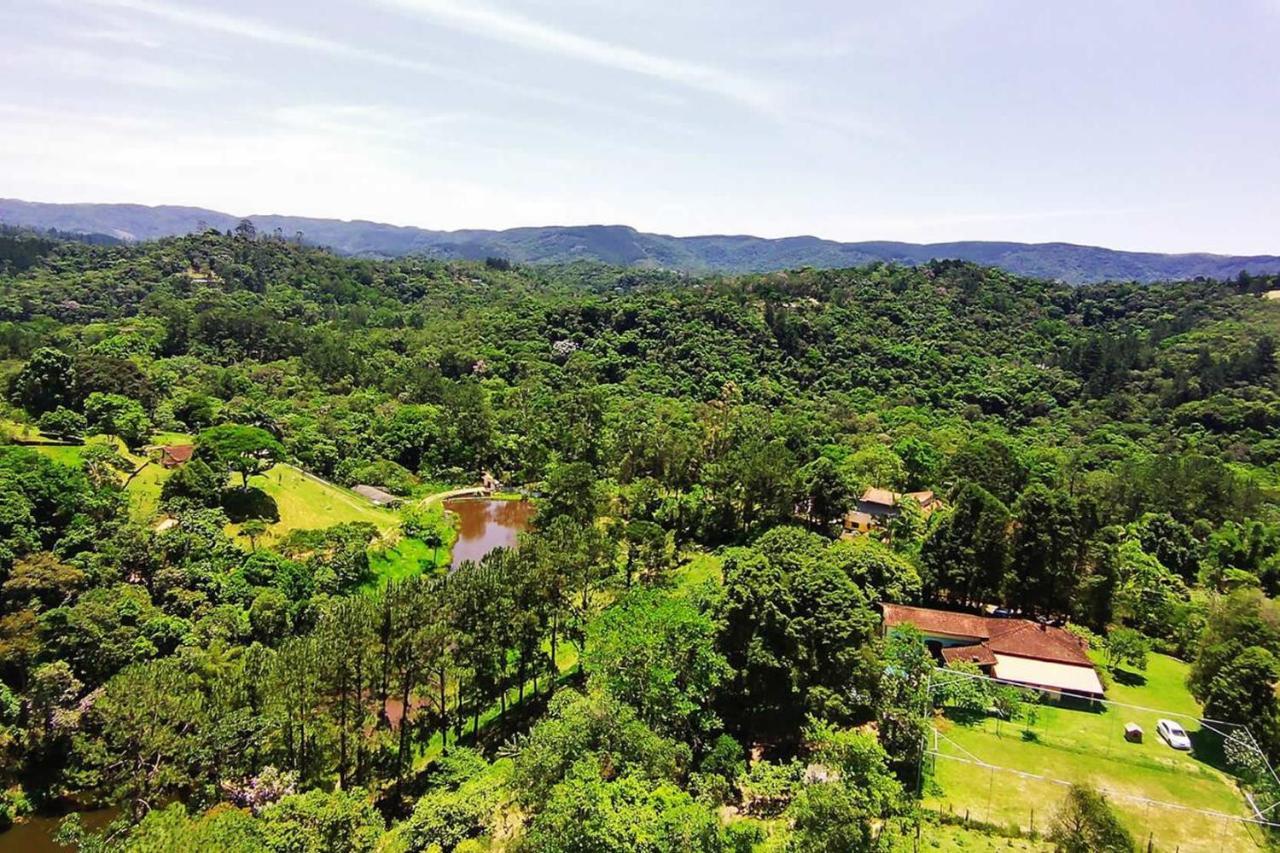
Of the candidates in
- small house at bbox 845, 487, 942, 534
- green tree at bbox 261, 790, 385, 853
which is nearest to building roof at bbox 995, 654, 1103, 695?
small house at bbox 845, 487, 942, 534

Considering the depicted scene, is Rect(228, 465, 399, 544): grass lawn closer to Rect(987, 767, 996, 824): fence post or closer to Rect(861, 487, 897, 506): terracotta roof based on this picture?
Rect(861, 487, 897, 506): terracotta roof

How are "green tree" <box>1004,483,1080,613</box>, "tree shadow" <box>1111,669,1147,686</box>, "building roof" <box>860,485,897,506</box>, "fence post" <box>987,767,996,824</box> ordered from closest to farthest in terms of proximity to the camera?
"fence post" <box>987,767,996,824</box> → "tree shadow" <box>1111,669,1147,686</box> → "green tree" <box>1004,483,1080,613</box> → "building roof" <box>860,485,897,506</box>

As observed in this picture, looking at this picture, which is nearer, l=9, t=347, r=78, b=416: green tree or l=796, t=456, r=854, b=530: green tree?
l=796, t=456, r=854, b=530: green tree

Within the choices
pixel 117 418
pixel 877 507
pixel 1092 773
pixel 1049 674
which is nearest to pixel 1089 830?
pixel 1092 773

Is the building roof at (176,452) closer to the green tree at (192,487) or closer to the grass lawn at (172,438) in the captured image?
the grass lawn at (172,438)

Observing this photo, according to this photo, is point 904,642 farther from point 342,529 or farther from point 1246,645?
point 342,529

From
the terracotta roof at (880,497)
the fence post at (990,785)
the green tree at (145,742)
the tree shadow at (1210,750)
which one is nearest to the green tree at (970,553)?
the tree shadow at (1210,750)

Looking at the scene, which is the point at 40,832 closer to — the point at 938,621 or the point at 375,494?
the point at 375,494
